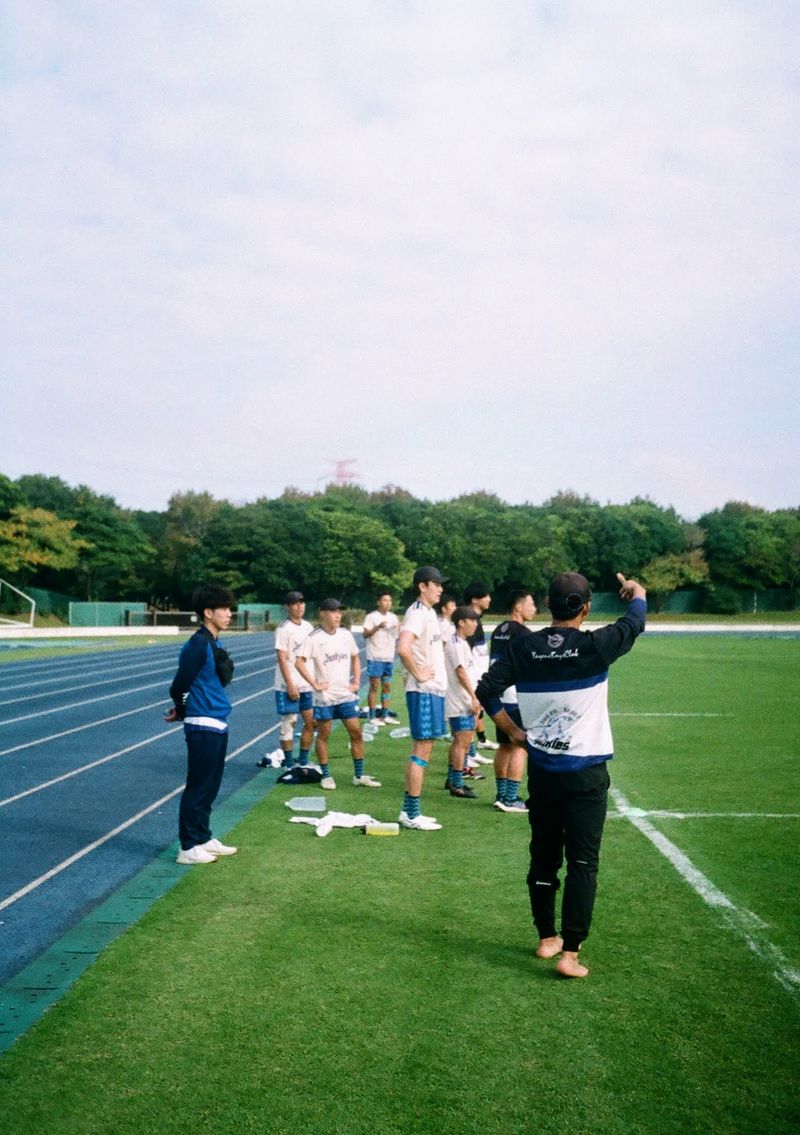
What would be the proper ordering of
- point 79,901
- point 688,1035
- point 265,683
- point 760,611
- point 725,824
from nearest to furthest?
point 688,1035
point 79,901
point 725,824
point 265,683
point 760,611

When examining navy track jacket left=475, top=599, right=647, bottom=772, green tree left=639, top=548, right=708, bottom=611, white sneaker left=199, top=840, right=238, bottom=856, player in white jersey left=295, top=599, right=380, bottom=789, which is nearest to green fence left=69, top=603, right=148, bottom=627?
green tree left=639, top=548, right=708, bottom=611

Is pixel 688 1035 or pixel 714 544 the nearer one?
pixel 688 1035

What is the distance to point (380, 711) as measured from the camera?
1412 cm

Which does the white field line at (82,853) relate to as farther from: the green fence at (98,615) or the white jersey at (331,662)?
the green fence at (98,615)

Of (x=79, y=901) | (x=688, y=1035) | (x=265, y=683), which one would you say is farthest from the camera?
(x=265, y=683)

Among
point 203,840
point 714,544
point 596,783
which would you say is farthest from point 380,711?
point 714,544

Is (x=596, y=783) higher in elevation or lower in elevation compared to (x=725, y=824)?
higher

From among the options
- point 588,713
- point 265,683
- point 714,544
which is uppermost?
point 714,544

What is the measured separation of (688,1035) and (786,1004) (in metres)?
0.55

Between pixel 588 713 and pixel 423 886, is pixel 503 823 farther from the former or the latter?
pixel 588 713

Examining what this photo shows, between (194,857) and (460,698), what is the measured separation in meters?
3.10

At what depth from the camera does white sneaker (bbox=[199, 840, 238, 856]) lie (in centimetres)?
643

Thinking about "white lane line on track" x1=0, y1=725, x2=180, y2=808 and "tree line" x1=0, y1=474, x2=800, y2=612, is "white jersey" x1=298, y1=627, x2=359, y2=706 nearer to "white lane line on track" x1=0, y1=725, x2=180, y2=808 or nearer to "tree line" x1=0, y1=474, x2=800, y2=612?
"white lane line on track" x1=0, y1=725, x2=180, y2=808

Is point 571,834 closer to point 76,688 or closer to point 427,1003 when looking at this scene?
point 427,1003
